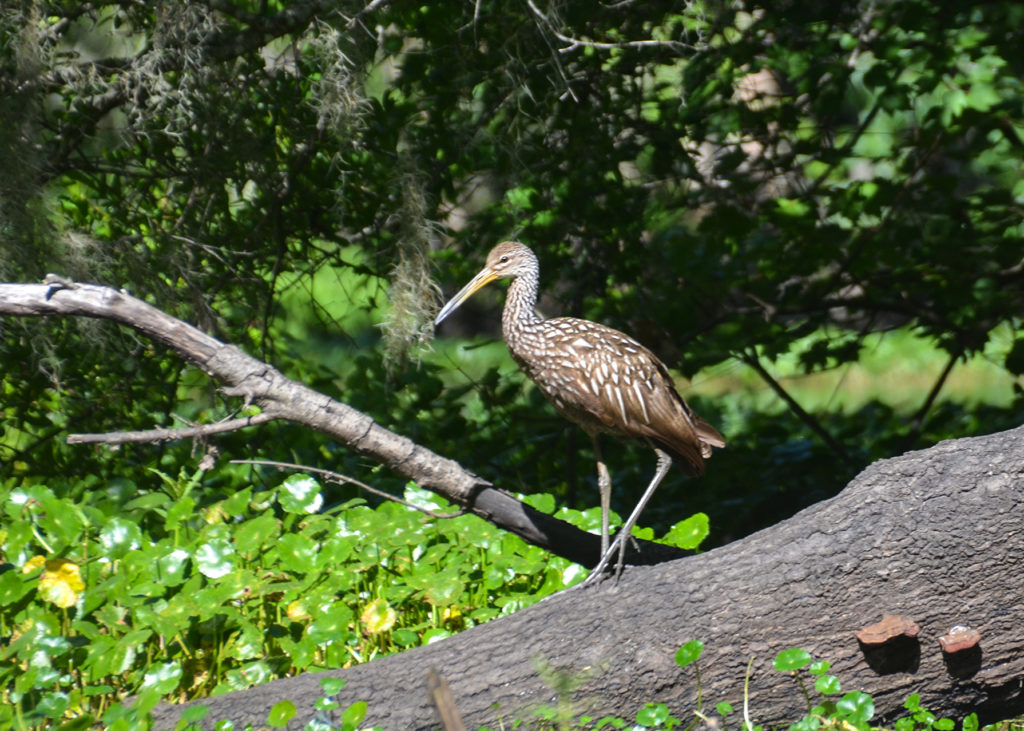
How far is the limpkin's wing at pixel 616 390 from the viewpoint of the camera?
3.73 meters

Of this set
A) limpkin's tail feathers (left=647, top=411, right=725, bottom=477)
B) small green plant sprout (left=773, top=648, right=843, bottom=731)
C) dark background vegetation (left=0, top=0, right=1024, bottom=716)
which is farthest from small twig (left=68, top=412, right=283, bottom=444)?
small green plant sprout (left=773, top=648, right=843, bottom=731)

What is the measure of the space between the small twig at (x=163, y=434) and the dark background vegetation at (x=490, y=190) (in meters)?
1.16

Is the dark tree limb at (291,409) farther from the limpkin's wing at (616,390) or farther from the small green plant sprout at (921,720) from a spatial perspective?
the small green plant sprout at (921,720)

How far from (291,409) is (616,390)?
110cm

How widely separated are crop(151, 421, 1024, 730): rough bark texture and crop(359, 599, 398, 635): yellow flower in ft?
1.94

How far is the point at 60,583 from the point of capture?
345 centimetres

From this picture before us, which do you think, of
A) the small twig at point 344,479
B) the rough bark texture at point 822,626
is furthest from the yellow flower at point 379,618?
the rough bark texture at point 822,626

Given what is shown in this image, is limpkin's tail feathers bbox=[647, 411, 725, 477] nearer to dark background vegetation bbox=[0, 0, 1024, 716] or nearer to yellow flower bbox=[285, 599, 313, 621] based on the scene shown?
dark background vegetation bbox=[0, 0, 1024, 716]

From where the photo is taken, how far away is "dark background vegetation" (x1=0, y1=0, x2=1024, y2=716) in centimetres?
437

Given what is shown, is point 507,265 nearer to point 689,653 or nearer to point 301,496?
point 301,496

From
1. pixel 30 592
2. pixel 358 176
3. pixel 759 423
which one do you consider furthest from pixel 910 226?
pixel 30 592

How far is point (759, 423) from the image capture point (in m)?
6.67

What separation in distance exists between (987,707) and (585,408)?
1.52 m

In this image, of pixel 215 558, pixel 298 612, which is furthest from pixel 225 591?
pixel 298 612
